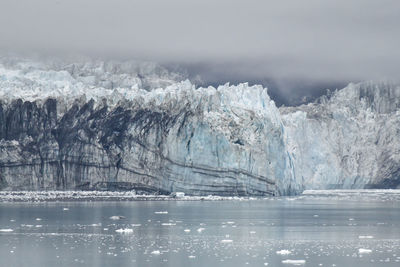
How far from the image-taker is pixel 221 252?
97.1 ft

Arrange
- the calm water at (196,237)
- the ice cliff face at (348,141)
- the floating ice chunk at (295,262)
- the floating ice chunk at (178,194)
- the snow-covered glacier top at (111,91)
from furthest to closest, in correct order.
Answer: the ice cliff face at (348,141), the snow-covered glacier top at (111,91), the floating ice chunk at (178,194), the calm water at (196,237), the floating ice chunk at (295,262)

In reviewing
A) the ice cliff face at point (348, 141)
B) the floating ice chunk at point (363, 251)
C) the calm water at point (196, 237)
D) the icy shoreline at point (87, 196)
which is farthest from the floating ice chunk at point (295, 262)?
the ice cliff face at point (348, 141)

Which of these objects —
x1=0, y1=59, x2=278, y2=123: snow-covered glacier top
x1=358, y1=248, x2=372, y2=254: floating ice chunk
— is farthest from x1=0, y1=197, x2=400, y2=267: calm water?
x1=0, y1=59, x2=278, y2=123: snow-covered glacier top

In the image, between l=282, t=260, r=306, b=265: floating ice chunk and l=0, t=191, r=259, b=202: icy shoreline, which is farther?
l=0, t=191, r=259, b=202: icy shoreline

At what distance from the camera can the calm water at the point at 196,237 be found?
2753cm

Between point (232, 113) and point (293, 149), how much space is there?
1443 cm

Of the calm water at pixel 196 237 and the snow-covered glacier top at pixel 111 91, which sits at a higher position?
the snow-covered glacier top at pixel 111 91

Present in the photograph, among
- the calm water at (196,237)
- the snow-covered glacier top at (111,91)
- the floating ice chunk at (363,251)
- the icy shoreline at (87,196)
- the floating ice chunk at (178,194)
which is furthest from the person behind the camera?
the snow-covered glacier top at (111,91)

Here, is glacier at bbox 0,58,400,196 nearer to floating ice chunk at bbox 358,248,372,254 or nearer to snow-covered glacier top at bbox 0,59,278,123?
snow-covered glacier top at bbox 0,59,278,123

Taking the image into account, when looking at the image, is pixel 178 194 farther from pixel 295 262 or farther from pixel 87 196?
pixel 295 262

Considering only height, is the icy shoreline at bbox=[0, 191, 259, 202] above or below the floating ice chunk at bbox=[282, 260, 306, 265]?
above

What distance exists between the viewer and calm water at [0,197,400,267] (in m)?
27.5

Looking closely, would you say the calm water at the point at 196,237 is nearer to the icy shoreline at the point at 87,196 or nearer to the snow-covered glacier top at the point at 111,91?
the icy shoreline at the point at 87,196

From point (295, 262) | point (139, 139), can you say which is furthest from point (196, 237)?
point (139, 139)
